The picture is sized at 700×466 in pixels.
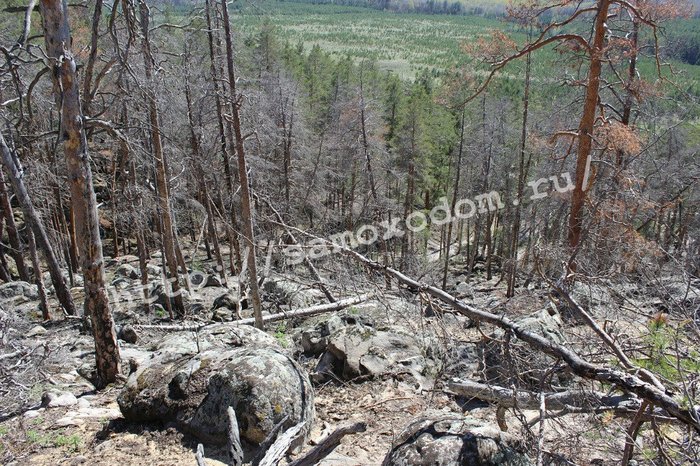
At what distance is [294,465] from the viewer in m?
3.39

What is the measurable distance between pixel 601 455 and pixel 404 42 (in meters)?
160

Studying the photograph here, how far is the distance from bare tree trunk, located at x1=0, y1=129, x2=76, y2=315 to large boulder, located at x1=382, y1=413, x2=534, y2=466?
9.89 metres

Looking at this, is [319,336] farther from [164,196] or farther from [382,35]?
[382,35]

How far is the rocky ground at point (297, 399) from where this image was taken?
3963 millimetres

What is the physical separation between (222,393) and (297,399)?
2.56 ft

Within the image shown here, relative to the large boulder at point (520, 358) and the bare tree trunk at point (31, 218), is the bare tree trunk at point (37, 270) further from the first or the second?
the large boulder at point (520, 358)

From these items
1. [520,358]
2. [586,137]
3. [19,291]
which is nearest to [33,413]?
[520,358]

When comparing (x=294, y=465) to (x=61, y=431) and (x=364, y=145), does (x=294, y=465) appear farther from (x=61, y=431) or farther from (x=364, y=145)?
(x=364, y=145)

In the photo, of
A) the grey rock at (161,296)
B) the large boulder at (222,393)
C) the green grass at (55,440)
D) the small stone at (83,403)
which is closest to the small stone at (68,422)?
the green grass at (55,440)

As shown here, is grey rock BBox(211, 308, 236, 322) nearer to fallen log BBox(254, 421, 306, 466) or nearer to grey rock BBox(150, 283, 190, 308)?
grey rock BBox(150, 283, 190, 308)

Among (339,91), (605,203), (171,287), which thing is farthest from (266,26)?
(605,203)

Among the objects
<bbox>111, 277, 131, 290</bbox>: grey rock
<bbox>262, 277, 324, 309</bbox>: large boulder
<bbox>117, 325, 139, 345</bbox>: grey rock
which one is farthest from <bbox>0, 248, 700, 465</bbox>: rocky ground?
<bbox>111, 277, 131, 290</bbox>: grey rock

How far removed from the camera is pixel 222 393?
5.05 m

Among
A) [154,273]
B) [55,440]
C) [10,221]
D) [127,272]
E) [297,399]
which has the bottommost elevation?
[154,273]
